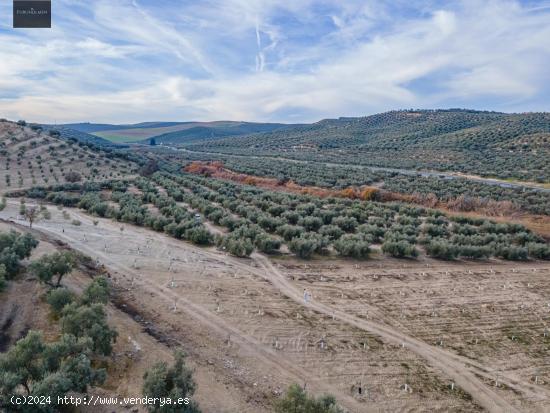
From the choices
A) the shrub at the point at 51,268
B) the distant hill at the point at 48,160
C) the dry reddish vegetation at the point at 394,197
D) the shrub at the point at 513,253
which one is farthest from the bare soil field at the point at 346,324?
the distant hill at the point at 48,160

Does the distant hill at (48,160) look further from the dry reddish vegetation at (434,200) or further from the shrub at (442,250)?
the shrub at (442,250)

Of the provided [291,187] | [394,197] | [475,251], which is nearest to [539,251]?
[475,251]

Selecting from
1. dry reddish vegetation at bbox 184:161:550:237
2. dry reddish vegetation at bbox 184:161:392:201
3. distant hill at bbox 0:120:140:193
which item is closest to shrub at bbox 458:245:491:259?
dry reddish vegetation at bbox 184:161:550:237

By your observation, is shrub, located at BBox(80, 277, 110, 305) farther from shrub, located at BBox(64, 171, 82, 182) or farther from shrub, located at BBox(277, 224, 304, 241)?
shrub, located at BBox(64, 171, 82, 182)

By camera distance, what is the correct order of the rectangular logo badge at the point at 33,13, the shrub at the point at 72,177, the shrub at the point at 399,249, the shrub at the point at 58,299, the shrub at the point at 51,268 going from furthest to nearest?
the shrub at the point at 72,177
the shrub at the point at 399,249
the rectangular logo badge at the point at 33,13
the shrub at the point at 51,268
the shrub at the point at 58,299

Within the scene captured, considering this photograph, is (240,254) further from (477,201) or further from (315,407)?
(477,201)

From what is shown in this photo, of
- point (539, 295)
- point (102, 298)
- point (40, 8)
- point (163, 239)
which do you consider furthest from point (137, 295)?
point (539, 295)
